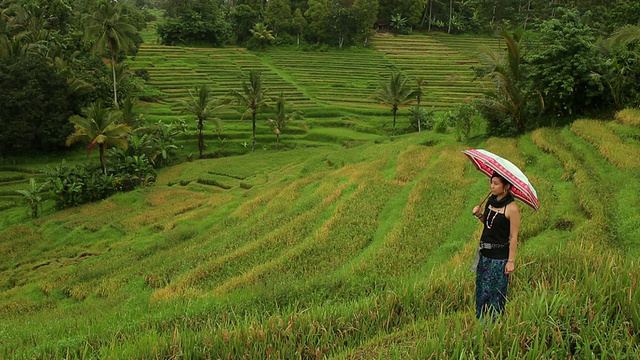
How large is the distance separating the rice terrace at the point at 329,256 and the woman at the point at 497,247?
187 millimetres

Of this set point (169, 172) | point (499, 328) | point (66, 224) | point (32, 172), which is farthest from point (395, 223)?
point (32, 172)

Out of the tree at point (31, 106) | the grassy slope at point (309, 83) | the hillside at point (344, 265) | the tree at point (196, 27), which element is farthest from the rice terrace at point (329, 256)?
the tree at point (196, 27)

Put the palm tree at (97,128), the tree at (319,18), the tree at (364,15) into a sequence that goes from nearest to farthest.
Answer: the palm tree at (97,128), the tree at (364,15), the tree at (319,18)

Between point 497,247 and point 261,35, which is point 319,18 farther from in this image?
point 497,247

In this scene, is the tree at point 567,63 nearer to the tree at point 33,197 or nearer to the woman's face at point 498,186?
the woman's face at point 498,186

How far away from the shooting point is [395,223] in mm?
8531

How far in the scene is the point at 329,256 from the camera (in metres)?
7.61

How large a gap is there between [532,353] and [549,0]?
179 feet

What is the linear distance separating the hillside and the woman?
7.4 inches

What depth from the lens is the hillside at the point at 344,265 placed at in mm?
3227

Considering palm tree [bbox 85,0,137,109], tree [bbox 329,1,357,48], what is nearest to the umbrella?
palm tree [bbox 85,0,137,109]

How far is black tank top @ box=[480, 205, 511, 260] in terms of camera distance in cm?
372

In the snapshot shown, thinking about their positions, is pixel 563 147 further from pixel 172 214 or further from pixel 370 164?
pixel 172 214

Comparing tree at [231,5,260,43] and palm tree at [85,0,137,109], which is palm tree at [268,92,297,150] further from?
tree at [231,5,260,43]
